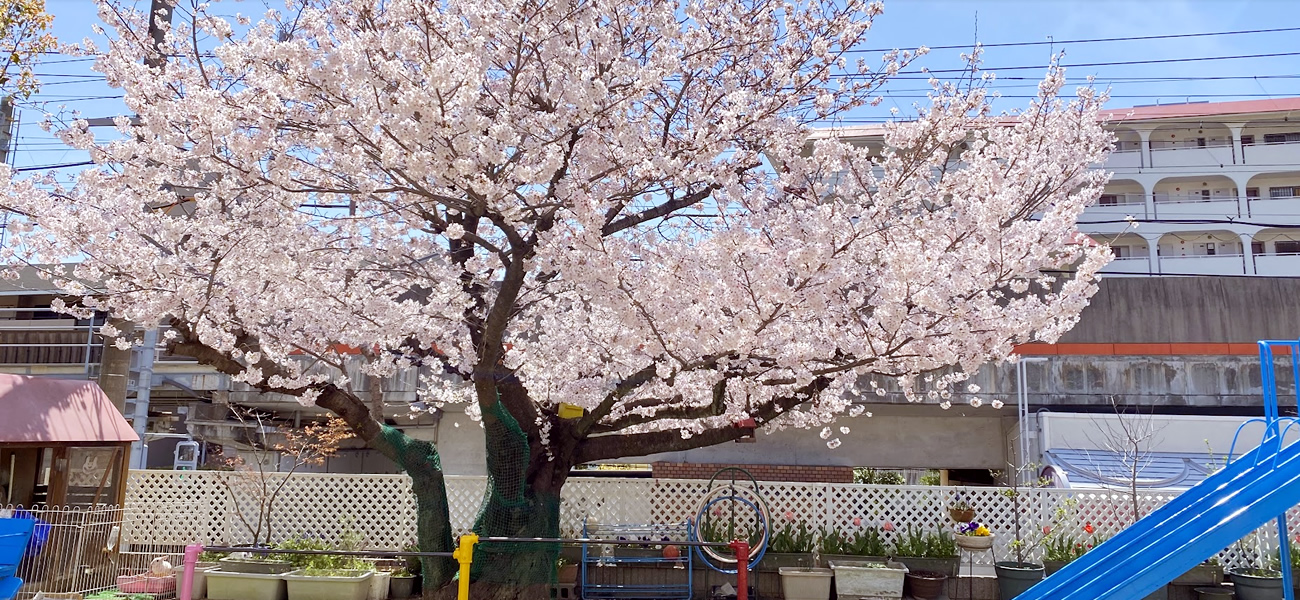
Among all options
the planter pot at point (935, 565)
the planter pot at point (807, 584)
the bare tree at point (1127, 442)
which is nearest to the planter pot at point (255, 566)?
the planter pot at point (807, 584)

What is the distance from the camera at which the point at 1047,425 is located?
40.1ft

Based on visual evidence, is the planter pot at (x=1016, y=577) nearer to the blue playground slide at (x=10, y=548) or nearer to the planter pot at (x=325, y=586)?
the planter pot at (x=325, y=586)

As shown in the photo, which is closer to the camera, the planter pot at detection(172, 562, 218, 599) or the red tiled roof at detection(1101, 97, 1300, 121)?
the planter pot at detection(172, 562, 218, 599)

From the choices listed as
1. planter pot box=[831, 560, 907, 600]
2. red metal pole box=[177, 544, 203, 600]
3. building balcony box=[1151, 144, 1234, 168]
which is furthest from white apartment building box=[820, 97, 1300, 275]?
red metal pole box=[177, 544, 203, 600]

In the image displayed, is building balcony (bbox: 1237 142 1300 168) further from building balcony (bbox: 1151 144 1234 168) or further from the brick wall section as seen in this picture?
the brick wall section

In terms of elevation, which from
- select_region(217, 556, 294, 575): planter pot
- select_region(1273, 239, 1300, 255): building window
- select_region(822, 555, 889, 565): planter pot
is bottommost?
select_region(217, 556, 294, 575): planter pot

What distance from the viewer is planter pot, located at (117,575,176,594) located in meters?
8.53

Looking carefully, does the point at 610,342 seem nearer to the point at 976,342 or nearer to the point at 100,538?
the point at 976,342

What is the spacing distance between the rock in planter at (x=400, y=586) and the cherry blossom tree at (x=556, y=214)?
1.54m

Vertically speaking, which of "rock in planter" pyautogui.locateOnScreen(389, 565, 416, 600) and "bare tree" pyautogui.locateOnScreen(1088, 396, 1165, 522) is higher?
"bare tree" pyautogui.locateOnScreen(1088, 396, 1165, 522)

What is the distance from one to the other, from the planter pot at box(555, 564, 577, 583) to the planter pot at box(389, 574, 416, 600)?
154 cm

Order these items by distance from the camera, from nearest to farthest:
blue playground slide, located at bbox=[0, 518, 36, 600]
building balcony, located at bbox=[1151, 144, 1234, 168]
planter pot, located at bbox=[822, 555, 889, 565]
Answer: blue playground slide, located at bbox=[0, 518, 36, 600], planter pot, located at bbox=[822, 555, 889, 565], building balcony, located at bbox=[1151, 144, 1234, 168]

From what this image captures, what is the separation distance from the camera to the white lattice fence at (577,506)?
33.0 feet

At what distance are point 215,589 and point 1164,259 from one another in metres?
33.3
